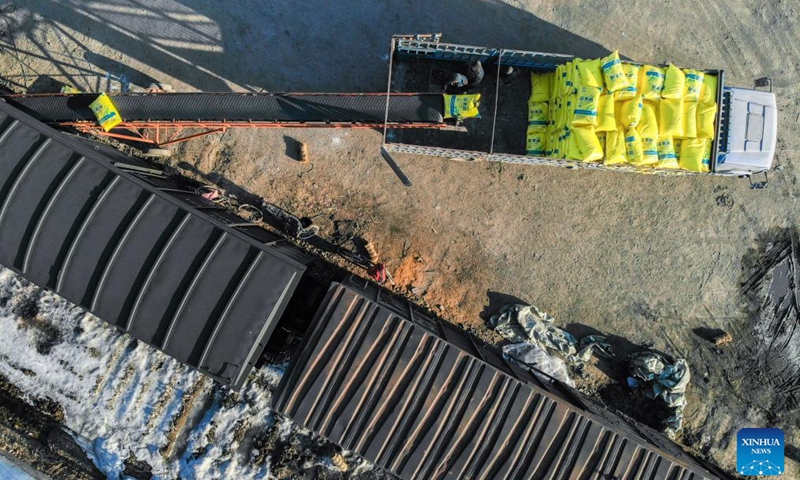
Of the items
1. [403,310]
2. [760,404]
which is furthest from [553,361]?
[760,404]

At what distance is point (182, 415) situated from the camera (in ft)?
43.5

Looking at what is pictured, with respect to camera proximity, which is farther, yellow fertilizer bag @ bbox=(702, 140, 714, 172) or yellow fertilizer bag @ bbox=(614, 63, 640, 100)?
yellow fertilizer bag @ bbox=(702, 140, 714, 172)

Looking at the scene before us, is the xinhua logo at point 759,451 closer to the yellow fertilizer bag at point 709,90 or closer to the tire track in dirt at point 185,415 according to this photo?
the yellow fertilizer bag at point 709,90

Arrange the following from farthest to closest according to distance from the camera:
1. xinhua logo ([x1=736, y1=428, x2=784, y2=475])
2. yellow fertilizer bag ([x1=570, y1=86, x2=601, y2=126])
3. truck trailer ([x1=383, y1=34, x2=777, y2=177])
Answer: xinhua logo ([x1=736, y1=428, x2=784, y2=475])
truck trailer ([x1=383, y1=34, x2=777, y2=177])
yellow fertilizer bag ([x1=570, y1=86, x2=601, y2=126])

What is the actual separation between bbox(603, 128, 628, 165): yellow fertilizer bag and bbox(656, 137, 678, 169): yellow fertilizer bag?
93 centimetres

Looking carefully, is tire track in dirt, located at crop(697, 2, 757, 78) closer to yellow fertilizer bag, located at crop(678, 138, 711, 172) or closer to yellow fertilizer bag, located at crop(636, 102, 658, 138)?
yellow fertilizer bag, located at crop(678, 138, 711, 172)

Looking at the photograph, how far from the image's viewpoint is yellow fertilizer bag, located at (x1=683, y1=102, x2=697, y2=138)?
11883 mm

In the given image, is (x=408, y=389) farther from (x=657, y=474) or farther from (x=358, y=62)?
(x=358, y=62)

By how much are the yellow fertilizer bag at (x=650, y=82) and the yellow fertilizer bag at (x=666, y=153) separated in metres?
1.11

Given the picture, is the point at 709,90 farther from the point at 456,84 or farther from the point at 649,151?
the point at 456,84

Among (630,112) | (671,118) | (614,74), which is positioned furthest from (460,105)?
(671,118)

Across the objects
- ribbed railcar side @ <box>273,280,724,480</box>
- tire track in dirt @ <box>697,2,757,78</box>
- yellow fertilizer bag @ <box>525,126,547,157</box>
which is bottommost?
ribbed railcar side @ <box>273,280,724,480</box>

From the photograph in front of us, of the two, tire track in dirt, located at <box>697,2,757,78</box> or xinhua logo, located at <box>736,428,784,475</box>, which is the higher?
tire track in dirt, located at <box>697,2,757,78</box>

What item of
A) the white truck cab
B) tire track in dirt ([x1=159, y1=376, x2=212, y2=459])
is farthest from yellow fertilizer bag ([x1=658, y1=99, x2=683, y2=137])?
tire track in dirt ([x1=159, y1=376, x2=212, y2=459])
